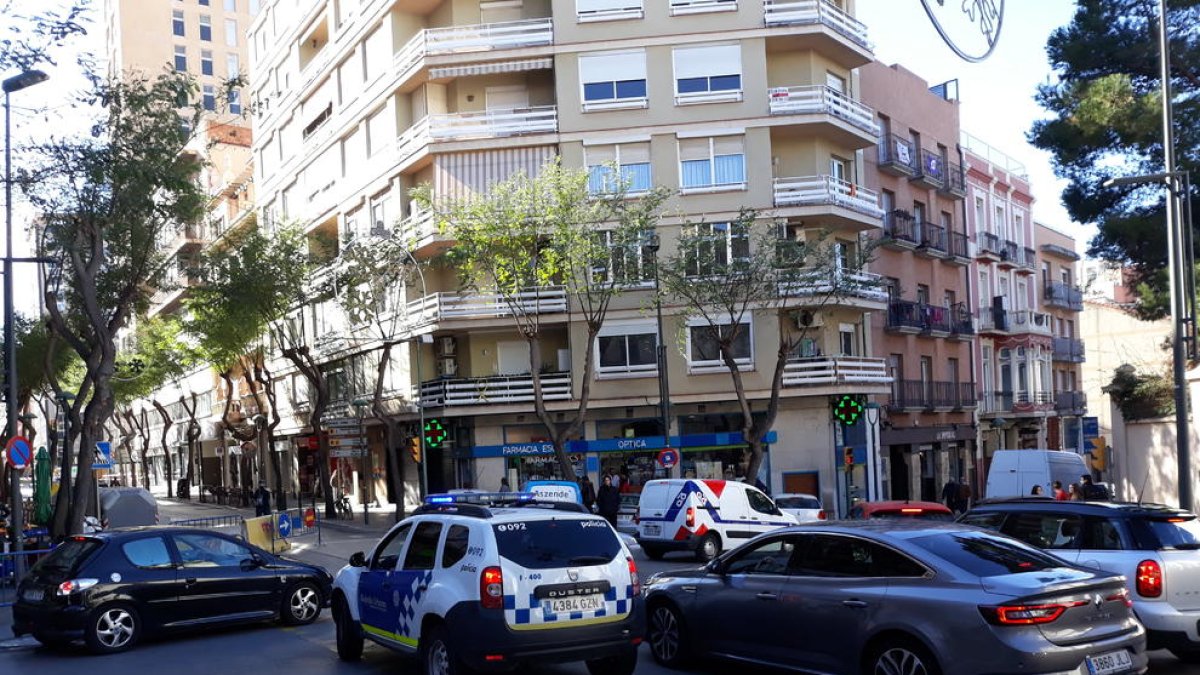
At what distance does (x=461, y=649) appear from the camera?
1001 cm

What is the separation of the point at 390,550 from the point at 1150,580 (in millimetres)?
6901

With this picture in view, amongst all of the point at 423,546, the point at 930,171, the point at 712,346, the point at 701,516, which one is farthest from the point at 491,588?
the point at 930,171

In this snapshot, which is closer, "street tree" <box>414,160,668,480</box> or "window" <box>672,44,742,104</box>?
"street tree" <box>414,160,668,480</box>

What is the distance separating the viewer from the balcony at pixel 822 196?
37.8 meters

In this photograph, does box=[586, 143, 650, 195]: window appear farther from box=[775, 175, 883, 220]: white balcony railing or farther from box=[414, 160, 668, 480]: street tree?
box=[775, 175, 883, 220]: white balcony railing

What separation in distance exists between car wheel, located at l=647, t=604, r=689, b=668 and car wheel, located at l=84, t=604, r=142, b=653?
20.6ft

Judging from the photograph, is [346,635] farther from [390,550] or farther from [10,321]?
[10,321]

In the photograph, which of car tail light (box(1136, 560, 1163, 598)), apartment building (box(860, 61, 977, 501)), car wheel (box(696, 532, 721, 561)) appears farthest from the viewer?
apartment building (box(860, 61, 977, 501))

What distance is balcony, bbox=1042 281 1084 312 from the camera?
56781 mm

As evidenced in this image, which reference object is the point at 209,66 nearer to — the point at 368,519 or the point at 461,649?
the point at 368,519

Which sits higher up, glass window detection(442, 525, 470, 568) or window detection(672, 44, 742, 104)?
window detection(672, 44, 742, 104)

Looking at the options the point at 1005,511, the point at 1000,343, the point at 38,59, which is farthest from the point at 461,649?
the point at 1000,343

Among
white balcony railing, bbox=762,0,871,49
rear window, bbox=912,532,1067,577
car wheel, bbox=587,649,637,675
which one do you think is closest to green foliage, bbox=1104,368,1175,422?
white balcony railing, bbox=762,0,871,49

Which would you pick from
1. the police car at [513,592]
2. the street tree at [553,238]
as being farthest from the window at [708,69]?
the police car at [513,592]
